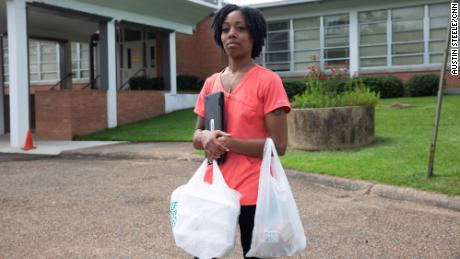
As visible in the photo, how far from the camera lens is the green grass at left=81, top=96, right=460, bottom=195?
6.80 metres

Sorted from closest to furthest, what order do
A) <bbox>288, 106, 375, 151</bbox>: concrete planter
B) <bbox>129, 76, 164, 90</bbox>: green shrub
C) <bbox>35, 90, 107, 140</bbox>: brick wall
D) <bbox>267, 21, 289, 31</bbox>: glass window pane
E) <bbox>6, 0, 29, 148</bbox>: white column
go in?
<bbox>288, 106, 375, 151</bbox>: concrete planter → <bbox>6, 0, 29, 148</bbox>: white column → <bbox>35, 90, 107, 140</bbox>: brick wall → <bbox>129, 76, 164, 90</bbox>: green shrub → <bbox>267, 21, 289, 31</bbox>: glass window pane

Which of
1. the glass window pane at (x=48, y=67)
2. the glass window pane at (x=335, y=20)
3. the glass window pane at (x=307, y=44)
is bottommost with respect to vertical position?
the glass window pane at (x=48, y=67)

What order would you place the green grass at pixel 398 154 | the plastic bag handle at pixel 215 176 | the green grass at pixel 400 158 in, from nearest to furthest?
the plastic bag handle at pixel 215 176 < the green grass at pixel 400 158 < the green grass at pixel 398 154

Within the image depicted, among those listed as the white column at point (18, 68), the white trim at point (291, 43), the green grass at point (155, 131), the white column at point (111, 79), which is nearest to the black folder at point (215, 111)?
the green grass at point (155, 131)

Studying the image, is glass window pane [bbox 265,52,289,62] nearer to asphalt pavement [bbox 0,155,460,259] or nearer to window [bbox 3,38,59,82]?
window [bbox 3,38,59,82]

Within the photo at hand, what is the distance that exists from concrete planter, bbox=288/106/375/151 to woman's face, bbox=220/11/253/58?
286 inches

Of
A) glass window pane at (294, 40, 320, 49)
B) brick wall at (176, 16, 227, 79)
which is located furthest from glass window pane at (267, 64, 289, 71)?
brick wall at (176, 16, 227, 79)

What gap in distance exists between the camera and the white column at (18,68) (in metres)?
13.6

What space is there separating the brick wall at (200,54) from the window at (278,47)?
232 cm

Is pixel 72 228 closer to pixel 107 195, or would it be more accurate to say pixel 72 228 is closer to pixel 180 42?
pixel 107 195

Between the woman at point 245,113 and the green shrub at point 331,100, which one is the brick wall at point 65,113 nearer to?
the green shrub at point 331,100

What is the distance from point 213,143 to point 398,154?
7014 mm

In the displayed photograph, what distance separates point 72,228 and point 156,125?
466 inches

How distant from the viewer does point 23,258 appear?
4.21 m
